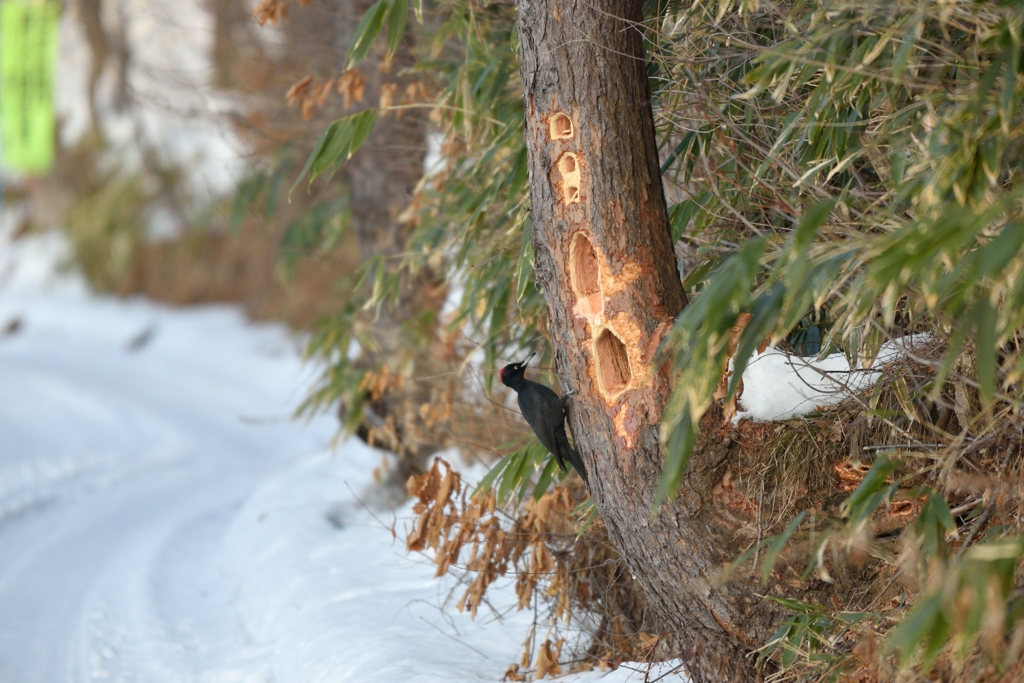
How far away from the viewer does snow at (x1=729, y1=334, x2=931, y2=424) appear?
2041mm

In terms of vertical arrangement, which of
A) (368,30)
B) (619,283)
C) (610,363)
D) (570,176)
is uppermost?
(368,30)

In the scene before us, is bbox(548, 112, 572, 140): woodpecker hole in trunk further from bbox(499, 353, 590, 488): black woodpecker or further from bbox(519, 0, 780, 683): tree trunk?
bbox(499, 353, 590, 488): black woodpecker

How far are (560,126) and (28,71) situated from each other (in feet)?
37.1

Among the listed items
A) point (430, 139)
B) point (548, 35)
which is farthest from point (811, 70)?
point (430, 139)

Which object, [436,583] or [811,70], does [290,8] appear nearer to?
[436,583]

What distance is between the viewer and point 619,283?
6.38ft

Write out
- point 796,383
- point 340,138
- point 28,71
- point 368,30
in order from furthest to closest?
1. point 28,71
2. point 340,138
3. point 368,30
4. point 796,383

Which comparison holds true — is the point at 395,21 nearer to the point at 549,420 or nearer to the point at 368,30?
the point at 368,30

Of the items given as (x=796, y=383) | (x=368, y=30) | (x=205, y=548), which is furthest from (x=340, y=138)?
(x=205, y=548)

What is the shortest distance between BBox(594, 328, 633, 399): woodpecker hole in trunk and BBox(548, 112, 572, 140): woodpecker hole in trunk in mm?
433

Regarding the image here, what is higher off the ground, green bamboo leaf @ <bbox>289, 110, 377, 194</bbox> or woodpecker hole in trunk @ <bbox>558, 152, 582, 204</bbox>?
green bamboo leaf @ <bbox>289, 110, 377, 194</bbox>

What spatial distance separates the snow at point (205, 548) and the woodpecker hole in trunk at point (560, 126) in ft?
4.52

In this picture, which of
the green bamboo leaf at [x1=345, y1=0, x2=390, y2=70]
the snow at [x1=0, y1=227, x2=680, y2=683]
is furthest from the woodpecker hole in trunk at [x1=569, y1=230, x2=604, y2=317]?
the snow at [x1=0, y1=227, x2=680, y2=683]

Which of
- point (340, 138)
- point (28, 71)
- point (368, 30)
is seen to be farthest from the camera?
point (28, 71)
